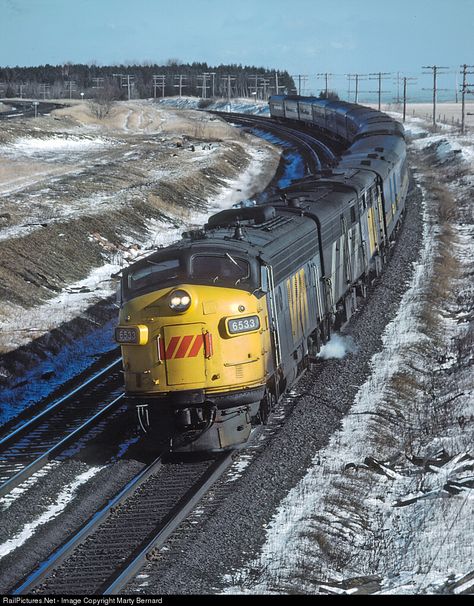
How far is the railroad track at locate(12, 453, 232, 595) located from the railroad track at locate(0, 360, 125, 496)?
6.69 ft

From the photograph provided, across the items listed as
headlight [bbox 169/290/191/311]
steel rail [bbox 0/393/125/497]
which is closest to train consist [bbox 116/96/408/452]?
headlight [bbox 169/290/191/311]

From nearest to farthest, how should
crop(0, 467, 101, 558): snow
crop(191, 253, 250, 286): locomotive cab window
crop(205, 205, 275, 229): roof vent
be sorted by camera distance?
crop(0, 467, 101, 558): snow → crop(191, 253, 250, 286): locomotive cab window → crop(205, 205, 275, 229): roof vent

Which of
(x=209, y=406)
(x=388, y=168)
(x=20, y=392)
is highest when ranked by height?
(x=388, y=168)

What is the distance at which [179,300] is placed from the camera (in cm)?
1469

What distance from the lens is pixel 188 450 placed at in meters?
15.5

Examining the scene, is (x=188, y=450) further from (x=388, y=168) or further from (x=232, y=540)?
(x=388, y=168)

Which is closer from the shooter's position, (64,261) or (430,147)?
(64,261)

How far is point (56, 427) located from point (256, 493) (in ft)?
17.1

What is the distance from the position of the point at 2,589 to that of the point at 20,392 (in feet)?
30.3

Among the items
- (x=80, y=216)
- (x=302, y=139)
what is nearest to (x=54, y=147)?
(x=302, y=139)

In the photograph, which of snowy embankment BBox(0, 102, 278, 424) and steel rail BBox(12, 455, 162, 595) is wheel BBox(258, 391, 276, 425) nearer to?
steel rail BBox(12, 455, 162, 595)

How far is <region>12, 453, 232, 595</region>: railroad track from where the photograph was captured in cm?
1162

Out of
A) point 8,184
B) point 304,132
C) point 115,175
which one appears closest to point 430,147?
point 304,132

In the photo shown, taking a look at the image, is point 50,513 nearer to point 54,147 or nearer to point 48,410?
point 48,410
